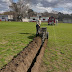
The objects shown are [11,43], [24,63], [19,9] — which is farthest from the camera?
[19,9]

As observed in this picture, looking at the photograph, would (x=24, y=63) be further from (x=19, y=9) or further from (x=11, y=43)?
(x=19, y=9)

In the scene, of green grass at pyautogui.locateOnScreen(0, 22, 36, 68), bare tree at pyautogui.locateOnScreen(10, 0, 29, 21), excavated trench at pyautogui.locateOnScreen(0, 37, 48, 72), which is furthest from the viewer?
bare tree at pyautogui.locateOnScreen(10, 0, 29, 21)

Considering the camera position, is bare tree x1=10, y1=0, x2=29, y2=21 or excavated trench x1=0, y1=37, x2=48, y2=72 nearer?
excavated trench x1=0, y1=37, x2=48, y2=72

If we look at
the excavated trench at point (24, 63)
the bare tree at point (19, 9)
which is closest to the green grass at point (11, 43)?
the excavated trench at point (24, 63)

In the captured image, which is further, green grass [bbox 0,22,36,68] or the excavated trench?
green grass [bbox 0,22,36,68]

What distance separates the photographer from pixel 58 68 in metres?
4.05

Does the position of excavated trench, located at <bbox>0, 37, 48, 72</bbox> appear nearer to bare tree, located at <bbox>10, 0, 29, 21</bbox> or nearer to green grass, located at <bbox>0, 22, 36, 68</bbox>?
green grass, located at <bbox>0, 22, 36, 68</bbox>

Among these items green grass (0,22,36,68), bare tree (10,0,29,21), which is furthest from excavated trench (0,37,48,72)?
bare tree (10,0,29,21)

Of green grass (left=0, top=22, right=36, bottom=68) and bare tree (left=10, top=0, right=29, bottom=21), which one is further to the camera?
bare tree (left=10, top=0, right=29, bottom=21)

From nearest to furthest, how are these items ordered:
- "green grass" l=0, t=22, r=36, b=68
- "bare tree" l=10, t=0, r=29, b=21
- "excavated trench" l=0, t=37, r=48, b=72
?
"excavated trench" l=0, t=37, r=48, b=72 → "green grass" l=0, t=22, r=36, b=68 → "bare tree" l=10, t=0, r=29, b=21

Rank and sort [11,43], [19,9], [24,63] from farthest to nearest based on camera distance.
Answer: [19,9] < [11,43] < [24,63]

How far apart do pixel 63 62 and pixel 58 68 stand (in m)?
0.69

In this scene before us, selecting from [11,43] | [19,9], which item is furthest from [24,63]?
[19,9]

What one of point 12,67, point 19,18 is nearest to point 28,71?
point 12,67
